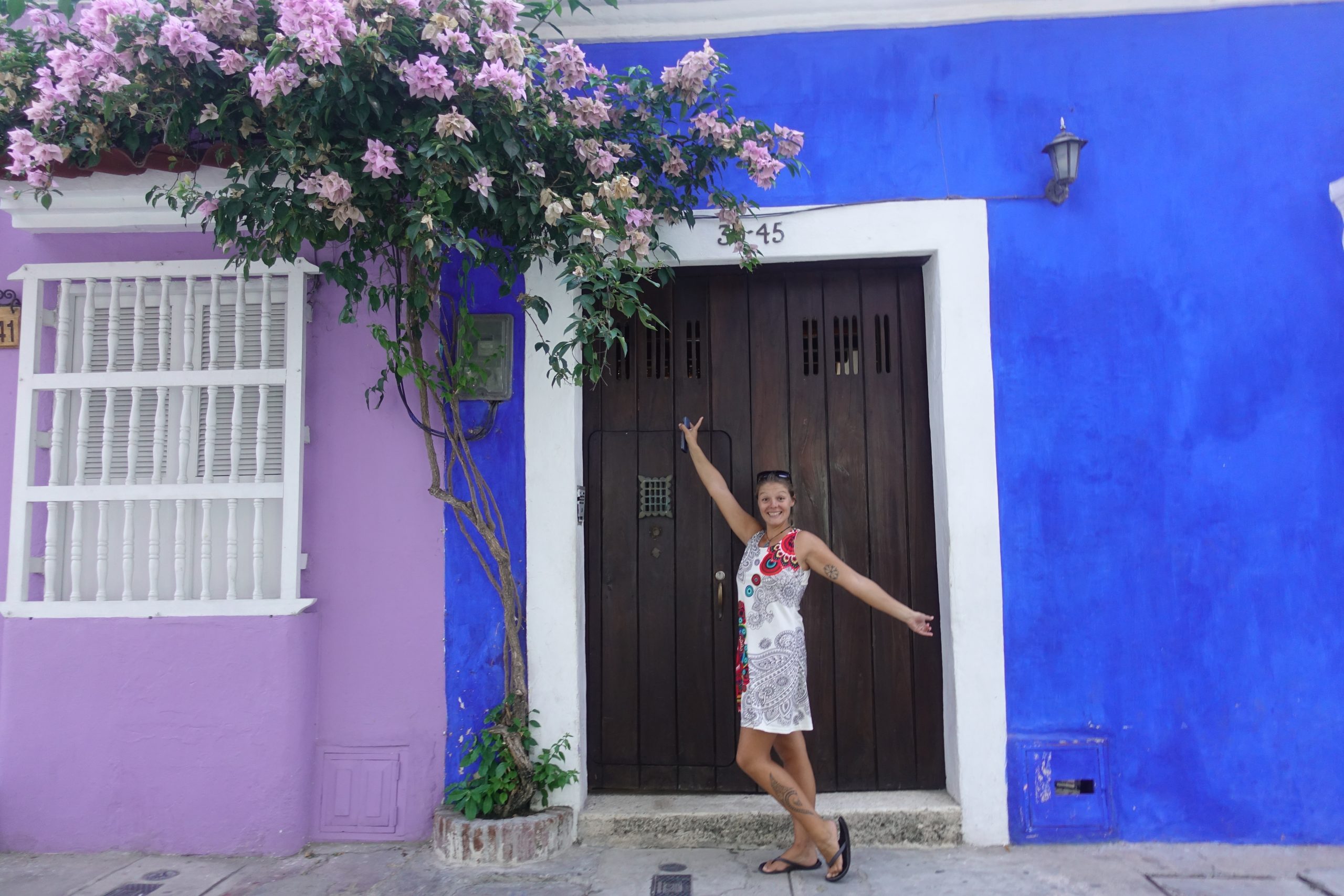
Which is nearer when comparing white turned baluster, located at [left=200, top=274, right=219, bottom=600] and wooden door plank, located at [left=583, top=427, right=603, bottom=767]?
white turned baluster, located at [left=200, top=274, right=219, bottom=600]

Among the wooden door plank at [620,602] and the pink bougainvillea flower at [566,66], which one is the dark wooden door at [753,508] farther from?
the pink bougainvillea flower at [566,66]

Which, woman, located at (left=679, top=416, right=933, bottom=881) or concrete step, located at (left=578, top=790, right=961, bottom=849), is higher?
woman, located at (left=679, top=416, right=933, bottom=881)

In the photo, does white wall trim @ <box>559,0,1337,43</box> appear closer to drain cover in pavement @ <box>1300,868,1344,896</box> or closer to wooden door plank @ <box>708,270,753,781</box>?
wooden door plank @ <box>708,270,753,781</box>

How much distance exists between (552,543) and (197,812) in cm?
181

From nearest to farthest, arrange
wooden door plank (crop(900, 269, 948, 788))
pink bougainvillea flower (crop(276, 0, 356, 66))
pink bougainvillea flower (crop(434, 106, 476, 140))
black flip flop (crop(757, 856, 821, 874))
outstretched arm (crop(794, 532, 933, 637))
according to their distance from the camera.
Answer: pink bougainvillea flower (crop(276, 0, 356, 66)), pink bougainvillea flower (crop(434, 106, 476, 140)), outstretched arm (crop(794, 532, 933, 637)), black flip flop (crop(757, 856, 821, 874)), wooden door plank (crop(900, 269, 948, 788))

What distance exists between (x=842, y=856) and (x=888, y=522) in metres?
1.40

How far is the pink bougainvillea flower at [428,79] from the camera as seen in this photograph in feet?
9.57

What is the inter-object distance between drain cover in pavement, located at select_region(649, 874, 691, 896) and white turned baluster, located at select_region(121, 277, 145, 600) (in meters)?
2.49

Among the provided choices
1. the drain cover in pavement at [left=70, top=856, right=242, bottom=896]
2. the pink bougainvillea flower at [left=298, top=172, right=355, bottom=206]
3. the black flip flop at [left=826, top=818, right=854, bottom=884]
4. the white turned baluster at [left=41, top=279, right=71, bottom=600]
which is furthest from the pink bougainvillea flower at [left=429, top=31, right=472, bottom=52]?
the drain cover in pavement at [left=70, top=856, right=242, bottom=896]

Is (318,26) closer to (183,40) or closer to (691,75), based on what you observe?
(183,40)

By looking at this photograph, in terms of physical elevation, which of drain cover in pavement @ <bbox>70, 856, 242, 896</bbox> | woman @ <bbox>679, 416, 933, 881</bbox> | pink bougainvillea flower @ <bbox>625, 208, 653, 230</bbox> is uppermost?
pink bougainvillea flower @ <bbox>625, 208, 653, 230</bbox>

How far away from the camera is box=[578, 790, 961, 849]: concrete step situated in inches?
143

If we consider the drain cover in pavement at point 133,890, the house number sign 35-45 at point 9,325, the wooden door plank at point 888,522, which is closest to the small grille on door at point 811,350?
the wooden door plank at point 888,522

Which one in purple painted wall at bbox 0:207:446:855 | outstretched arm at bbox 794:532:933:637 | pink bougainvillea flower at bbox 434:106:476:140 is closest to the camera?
pink bougainvillea flower at bbox 434:106:476:140
